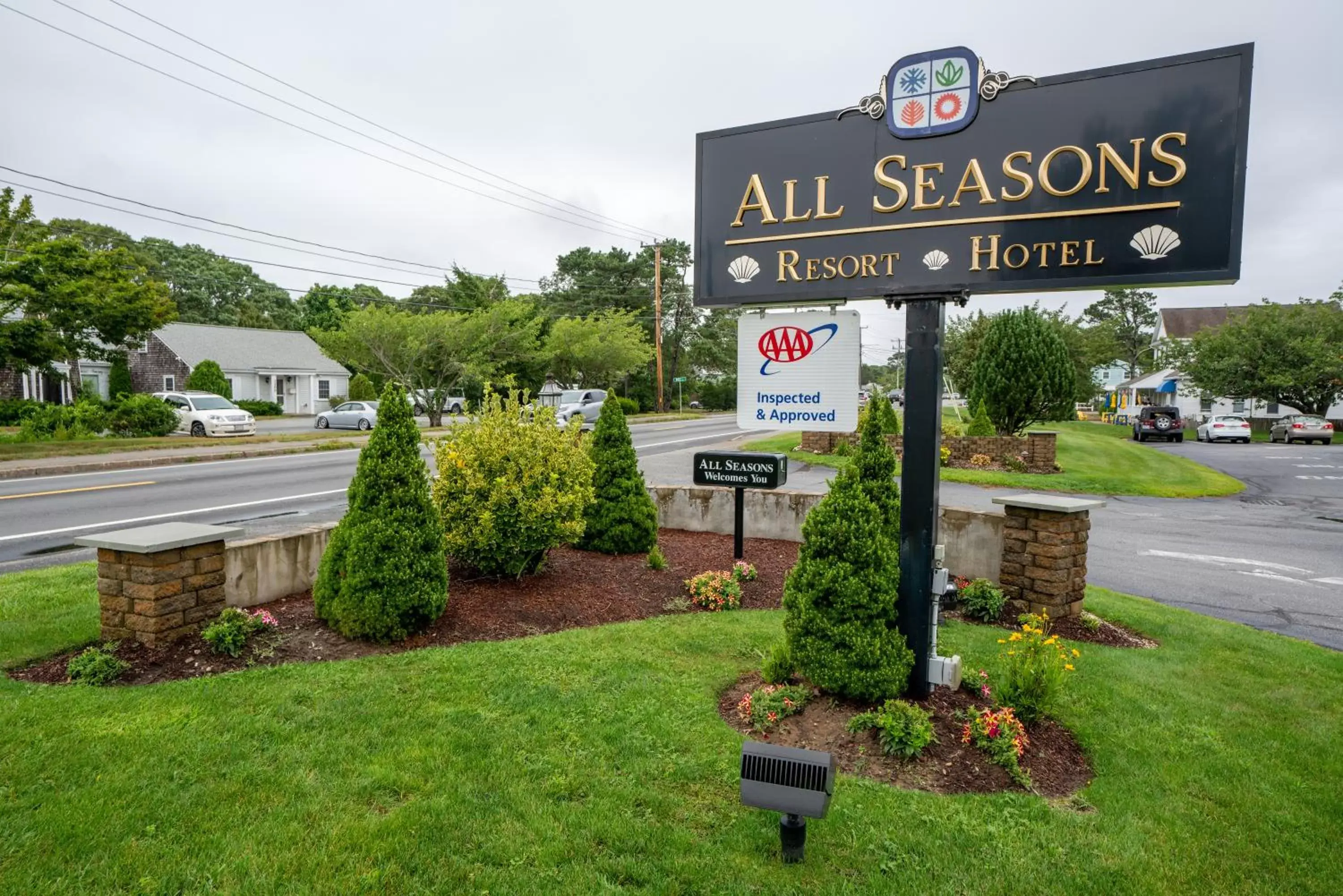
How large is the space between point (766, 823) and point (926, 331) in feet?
9.21

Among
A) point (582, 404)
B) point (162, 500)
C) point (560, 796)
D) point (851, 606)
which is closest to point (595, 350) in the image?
point (582, 404)

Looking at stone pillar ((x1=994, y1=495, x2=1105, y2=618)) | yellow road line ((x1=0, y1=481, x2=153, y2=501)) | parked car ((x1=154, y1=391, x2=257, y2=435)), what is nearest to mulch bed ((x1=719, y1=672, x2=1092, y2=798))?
stone pillar ((x1=994, y1=495, x2=1105, y2=618))

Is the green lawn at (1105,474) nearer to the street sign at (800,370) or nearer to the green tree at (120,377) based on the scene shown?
the street sign at (800,370)

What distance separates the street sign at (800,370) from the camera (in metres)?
4.95

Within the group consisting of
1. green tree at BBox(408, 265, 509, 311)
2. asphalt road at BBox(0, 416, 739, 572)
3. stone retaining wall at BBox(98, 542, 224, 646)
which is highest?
green tree at BBox(408, 265, 509, 311)

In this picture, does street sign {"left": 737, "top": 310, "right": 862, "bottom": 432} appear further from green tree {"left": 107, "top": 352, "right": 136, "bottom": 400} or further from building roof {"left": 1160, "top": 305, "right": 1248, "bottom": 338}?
building roof {"left": 1160, "top": 305, "right": 1248, "bottom": 338}

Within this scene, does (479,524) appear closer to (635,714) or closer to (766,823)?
(635,714)

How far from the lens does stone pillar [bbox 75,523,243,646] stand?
187 inches

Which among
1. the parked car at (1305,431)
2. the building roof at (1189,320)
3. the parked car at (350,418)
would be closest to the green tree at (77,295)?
the parked car at (350,418)

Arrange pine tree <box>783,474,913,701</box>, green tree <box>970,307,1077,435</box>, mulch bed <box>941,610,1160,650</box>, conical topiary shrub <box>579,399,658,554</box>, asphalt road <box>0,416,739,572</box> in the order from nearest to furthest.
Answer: pine tree <box>783,474,913,701</box>, mulch bed <box>941,610,1160,650</box>, conical topiary shrub <box>579,399,658,554</box>, asphalt road <box>0,416,739,572</box>, green tree <box>970,307,1077,435</box>

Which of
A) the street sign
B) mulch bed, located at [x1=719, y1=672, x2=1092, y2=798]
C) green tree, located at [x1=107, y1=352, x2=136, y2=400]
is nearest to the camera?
mulch bed, located at [x1=719, y1=672, x2=1092, y2=798]

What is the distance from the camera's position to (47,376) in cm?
3578

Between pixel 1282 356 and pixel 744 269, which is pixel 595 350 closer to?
pixel 1282 356

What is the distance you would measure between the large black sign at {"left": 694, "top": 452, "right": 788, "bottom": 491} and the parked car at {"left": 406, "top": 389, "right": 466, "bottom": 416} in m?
20.4
